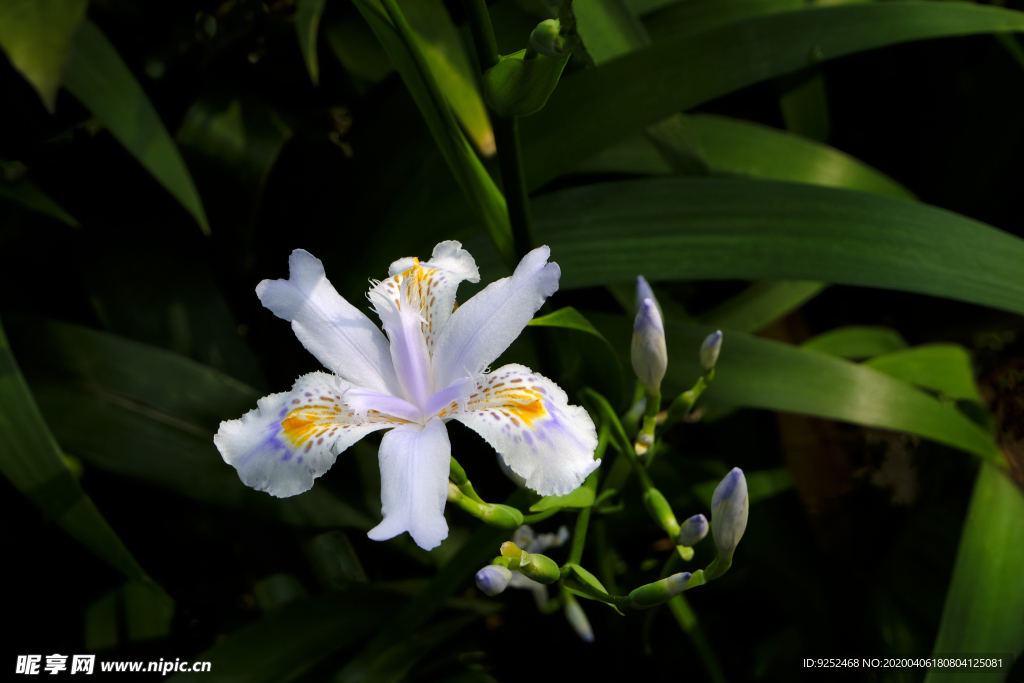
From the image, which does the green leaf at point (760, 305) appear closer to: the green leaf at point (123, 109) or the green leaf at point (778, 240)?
the green leaf at point (778, 240)

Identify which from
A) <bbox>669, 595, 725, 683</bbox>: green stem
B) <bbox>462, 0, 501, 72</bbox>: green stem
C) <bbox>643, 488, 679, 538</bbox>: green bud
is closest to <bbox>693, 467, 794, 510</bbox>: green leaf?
<bbox>669, 595, 725, 683</bbox>: green stem

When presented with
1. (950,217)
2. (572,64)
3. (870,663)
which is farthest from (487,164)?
(870,663)

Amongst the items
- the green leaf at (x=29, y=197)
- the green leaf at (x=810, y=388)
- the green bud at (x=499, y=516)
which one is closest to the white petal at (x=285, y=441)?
the green bud at (x=499, y=516)

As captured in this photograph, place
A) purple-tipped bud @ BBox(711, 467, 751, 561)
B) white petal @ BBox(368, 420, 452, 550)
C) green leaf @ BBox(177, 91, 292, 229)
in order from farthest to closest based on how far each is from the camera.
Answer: green leaf @ BBox(177, 91, 292, 229) < purple-tipped bud @ BBox(711, 467, 751, 561) < white petal @ BBox(368, 420, 452, 550)

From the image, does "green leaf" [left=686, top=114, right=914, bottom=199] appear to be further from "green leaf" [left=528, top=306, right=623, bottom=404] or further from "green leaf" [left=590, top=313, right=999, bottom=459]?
"green leaf" [left=528, top=306, right=623, bottom=404]

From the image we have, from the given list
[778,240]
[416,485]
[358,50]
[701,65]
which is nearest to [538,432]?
[416,485]

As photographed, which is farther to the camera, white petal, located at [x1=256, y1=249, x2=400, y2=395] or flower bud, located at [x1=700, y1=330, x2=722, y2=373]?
flower bud, located at [x1=700, y1=330, x2=722, y2=373]
